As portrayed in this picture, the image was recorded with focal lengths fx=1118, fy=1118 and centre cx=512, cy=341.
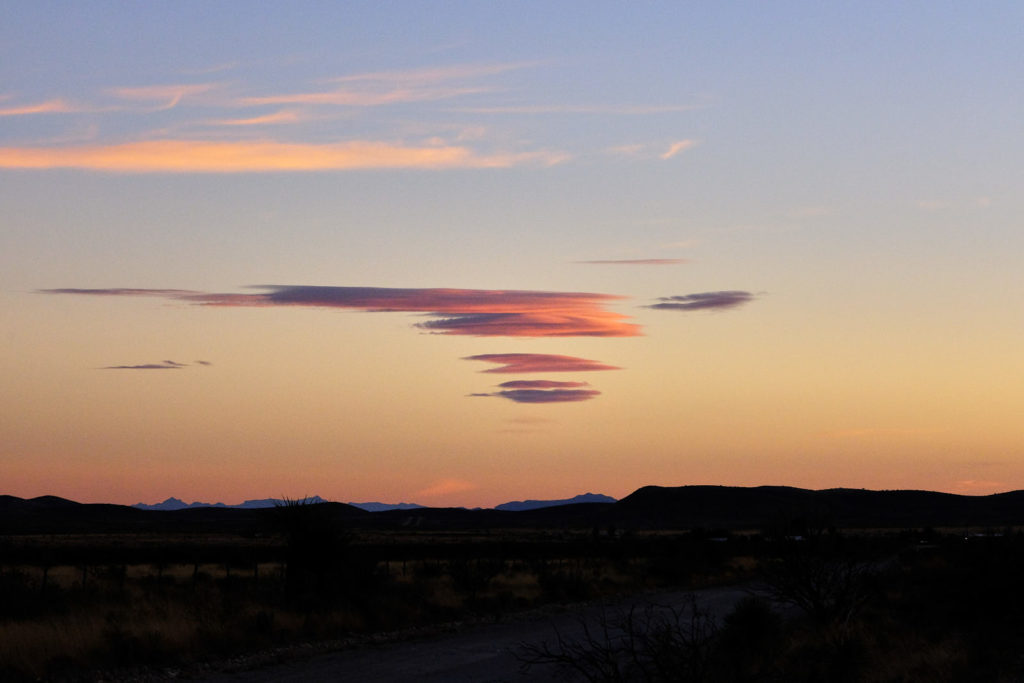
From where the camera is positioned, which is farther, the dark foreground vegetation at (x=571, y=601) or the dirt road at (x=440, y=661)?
the dirt road at (x=440, y=661)

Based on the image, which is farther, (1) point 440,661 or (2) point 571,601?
(2) point 571,601

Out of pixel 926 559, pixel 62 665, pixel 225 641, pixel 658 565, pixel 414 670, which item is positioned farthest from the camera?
pixel 658 565

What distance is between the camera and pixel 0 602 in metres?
26.1

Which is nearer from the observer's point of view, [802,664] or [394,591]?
[802,664]

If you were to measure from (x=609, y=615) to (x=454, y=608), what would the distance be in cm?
522

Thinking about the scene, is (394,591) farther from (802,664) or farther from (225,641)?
(802,664)

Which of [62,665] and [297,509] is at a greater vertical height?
[297,509]

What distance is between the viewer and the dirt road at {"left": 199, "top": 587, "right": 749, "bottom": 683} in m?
21.3

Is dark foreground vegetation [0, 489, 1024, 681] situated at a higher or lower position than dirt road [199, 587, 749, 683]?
higher

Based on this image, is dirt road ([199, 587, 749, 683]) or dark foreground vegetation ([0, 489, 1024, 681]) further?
dirt road ([199, 587, 749, 683])

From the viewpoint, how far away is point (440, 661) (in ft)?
78.9

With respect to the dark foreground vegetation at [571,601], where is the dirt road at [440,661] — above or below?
below

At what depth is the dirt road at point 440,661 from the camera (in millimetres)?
21281

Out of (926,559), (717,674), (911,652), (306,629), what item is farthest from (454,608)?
(926,559)
